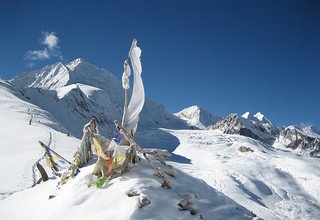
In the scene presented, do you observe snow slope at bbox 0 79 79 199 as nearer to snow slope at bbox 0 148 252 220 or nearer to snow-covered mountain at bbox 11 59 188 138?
snow slope at bbox 0 148 252 220

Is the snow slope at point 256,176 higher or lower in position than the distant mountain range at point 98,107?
lower

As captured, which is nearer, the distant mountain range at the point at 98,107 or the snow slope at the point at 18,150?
the snow slope at the point at 18,150

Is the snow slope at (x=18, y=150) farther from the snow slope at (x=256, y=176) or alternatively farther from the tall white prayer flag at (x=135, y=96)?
the snow slope at (x=256, y=176)

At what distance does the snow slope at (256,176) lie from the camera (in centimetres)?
3070

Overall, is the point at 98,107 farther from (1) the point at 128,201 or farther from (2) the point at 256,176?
(1) the point at 128,201

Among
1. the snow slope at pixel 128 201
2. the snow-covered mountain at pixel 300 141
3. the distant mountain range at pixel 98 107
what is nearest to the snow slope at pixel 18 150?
the snow slope at pixel 128 201

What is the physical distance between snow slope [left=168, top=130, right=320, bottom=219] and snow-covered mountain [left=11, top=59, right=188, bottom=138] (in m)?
30.3

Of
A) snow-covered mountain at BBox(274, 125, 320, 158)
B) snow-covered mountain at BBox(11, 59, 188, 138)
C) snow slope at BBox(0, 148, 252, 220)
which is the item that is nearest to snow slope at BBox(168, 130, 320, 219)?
snow slope at BBox(0, 148, 252, 220)

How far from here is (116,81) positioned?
195500 mm

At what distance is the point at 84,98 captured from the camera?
122m

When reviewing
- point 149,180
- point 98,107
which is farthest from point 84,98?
point 149,180

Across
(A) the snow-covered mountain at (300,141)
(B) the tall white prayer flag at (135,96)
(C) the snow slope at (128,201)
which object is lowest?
(C) the snow slope at (128,201)

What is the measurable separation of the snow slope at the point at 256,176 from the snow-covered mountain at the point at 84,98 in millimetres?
30317

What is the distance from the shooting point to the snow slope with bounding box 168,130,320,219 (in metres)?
30.7
